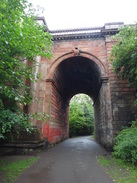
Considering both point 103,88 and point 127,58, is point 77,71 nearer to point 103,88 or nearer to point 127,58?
point 103,88

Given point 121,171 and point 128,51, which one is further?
point 128,51

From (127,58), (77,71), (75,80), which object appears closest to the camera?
(127,58)

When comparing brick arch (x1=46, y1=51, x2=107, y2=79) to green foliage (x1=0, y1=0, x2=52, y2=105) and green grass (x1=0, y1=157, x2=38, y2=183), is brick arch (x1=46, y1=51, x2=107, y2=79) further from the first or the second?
green grass (x1=0, y1=157, x2=38, y2=183)

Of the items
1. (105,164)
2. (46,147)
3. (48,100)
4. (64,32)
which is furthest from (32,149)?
(64,32)

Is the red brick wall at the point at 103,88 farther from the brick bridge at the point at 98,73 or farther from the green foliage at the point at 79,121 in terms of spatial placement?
the green foliage at the point at 79,121

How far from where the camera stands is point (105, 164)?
17.4ft

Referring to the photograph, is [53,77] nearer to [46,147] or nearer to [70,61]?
[70,61]

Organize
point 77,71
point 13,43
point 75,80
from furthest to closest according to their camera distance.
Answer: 1. point 75,80
2. point 77,71
3. point 13,43

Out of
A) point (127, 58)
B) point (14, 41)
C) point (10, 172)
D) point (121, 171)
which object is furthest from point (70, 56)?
point (10, 172)

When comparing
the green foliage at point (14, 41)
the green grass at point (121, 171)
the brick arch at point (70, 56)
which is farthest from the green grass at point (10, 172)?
the brick arch at point (70, 56)

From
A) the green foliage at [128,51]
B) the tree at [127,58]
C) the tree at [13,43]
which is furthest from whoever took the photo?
the green foliage at [128,51]

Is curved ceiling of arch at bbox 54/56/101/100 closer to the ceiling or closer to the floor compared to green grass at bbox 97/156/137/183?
closer to the ceiling

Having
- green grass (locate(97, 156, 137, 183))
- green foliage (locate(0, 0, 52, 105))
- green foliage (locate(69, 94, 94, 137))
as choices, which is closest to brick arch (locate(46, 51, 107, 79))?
green foliage (locate(0, 0, 52, 105))

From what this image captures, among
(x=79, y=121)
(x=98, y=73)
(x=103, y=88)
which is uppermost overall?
(x=98, y=73)
